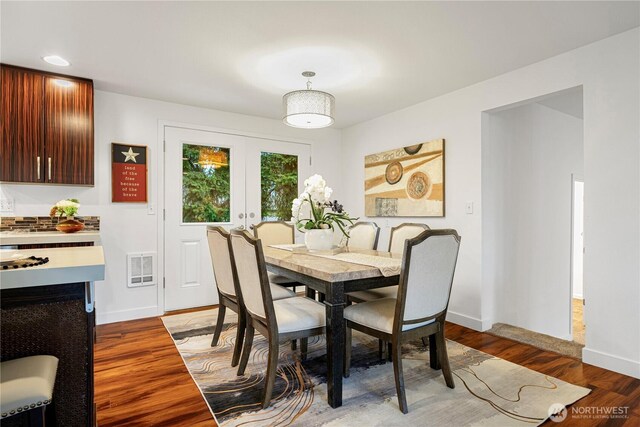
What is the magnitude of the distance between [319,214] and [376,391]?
1264mm

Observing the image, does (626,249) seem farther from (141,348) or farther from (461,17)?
(141,348)

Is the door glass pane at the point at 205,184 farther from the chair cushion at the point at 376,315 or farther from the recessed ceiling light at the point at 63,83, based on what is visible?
the chair cushion at the point at 376,315

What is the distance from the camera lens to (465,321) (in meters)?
3.28

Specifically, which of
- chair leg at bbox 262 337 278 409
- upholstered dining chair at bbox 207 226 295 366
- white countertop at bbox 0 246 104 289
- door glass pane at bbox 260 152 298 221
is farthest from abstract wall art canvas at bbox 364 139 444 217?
white countertop at bbox 0 246 104 289

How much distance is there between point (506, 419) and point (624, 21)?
2.55 meters

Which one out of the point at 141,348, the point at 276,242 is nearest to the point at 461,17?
the point at 276,242

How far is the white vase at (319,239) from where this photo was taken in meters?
2.60

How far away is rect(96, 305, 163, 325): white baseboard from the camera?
335 cm

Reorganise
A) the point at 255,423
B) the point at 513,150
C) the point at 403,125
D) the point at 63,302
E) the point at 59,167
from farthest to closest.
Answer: the point at 403,125, the point at 513,150, the point at 59,167, the point at 255,423, the point at 63,302

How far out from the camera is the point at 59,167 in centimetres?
294

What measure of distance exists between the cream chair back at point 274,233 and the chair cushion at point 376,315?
1.57 metres

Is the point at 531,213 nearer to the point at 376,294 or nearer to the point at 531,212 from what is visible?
the point at 531,212

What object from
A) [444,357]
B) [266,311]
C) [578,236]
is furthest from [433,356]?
[578,236]

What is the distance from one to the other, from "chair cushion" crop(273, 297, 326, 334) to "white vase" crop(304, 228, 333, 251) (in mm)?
572
